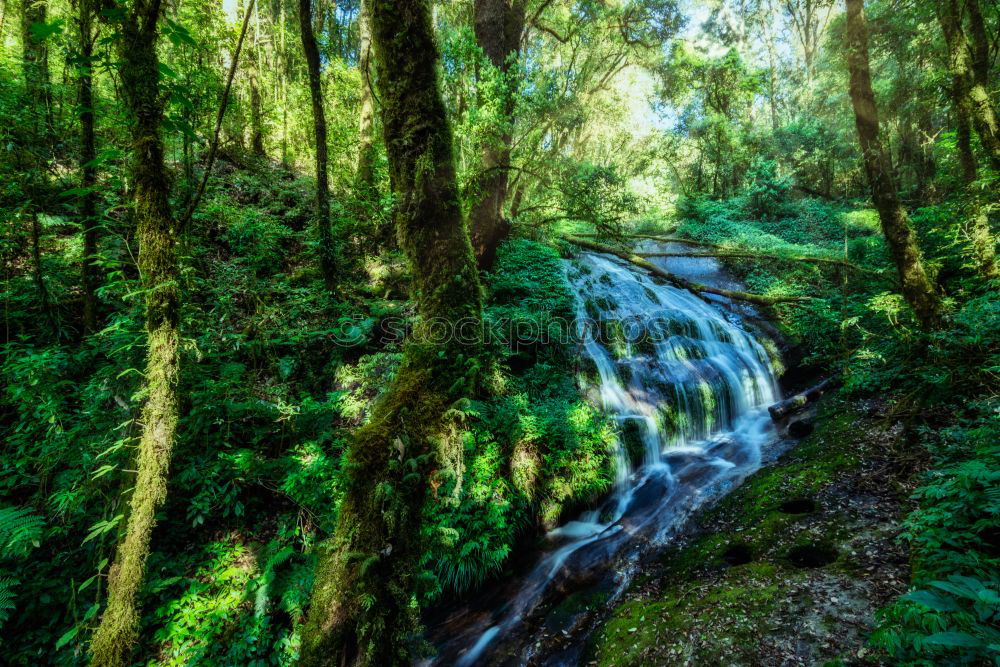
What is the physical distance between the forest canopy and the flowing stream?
15cm

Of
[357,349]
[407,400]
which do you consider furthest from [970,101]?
[357,349]

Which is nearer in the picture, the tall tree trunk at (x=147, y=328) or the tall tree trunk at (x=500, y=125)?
the tall tree trunk at (x=147, y=328)

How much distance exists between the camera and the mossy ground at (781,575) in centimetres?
330

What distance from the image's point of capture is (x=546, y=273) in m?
9.70

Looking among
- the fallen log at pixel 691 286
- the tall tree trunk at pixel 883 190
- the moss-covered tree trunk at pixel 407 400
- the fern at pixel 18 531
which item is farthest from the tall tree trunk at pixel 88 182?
the tall tree trunk at pixel 883 190

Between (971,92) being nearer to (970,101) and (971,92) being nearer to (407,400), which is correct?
(970,101)

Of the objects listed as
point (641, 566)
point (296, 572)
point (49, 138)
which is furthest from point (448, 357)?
point (49, 138)

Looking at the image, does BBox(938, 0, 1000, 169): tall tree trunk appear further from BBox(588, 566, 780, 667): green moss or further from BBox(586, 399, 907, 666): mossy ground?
BBox(588, 566, 780, 667): green moss

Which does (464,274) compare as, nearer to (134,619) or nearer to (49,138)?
(134,619)

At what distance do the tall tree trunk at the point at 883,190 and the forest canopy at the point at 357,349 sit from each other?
0.04m

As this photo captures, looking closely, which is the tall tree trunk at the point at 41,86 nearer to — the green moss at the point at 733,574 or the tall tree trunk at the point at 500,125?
the tall tree trunk at the point at 500,125

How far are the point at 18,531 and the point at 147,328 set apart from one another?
214cm

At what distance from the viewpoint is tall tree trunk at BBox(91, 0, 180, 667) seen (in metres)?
2.74

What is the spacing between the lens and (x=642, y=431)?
7.81 metres
